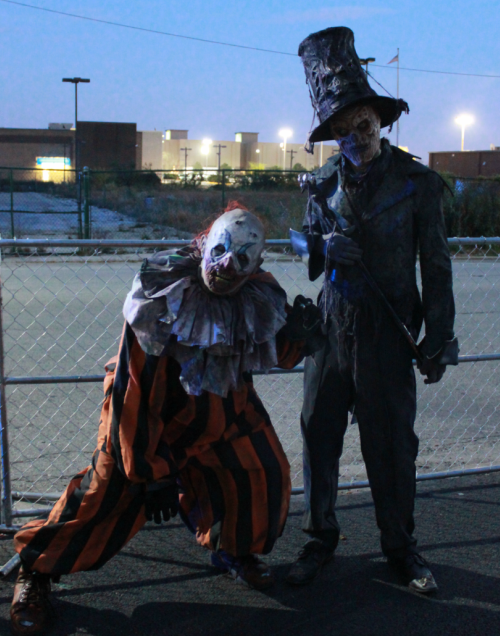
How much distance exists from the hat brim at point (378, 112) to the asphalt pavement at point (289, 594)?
6.11 ft

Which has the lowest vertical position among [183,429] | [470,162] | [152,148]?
[183,429]

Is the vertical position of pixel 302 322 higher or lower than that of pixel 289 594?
higher

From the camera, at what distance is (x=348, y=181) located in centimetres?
288

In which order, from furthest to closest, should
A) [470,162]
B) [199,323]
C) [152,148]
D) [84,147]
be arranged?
[152,148], [84,147], [470,162], [199,323]

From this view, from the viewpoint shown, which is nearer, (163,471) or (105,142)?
(163,471)

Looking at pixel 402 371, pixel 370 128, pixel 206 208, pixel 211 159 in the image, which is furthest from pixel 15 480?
pixel 211 159

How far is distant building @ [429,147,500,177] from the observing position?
3391 cm

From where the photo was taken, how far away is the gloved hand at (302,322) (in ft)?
8.96

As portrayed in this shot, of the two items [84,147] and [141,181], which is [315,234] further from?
[84,147]

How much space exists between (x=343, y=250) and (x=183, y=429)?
935 millimetres

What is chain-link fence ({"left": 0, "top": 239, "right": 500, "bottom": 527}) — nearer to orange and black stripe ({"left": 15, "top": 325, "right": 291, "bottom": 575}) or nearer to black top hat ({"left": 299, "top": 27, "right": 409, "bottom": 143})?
orange and black stripe ({"left": 15, "top": 325, "right": 291, "bottom": 575})

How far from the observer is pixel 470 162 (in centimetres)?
3466

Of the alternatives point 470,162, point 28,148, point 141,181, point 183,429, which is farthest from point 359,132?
point 28,148

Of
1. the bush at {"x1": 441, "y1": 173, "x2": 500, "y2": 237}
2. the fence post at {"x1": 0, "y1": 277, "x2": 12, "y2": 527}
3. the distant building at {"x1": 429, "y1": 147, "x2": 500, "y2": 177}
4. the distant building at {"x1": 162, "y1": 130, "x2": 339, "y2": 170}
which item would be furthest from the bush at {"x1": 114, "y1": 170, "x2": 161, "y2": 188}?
the distant building at {"x1": 162, "y1": 130, "x2": 339, "y2": 170}
